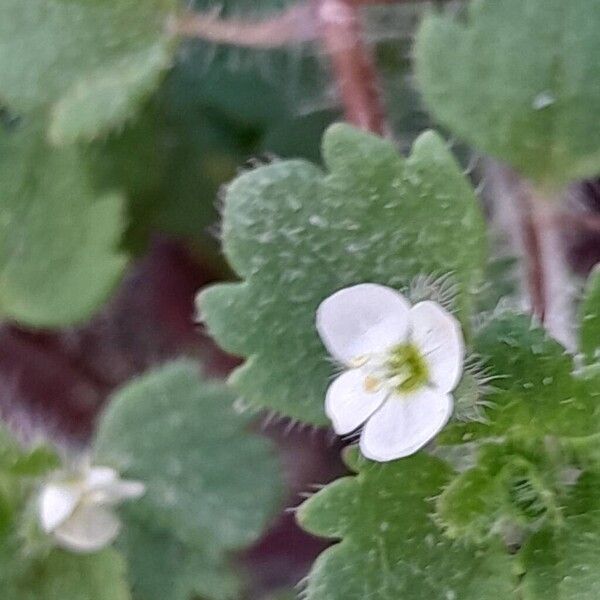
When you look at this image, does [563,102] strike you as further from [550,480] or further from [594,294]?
[550,480]

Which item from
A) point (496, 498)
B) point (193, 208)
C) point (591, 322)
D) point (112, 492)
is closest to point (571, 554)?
point (496, 498)

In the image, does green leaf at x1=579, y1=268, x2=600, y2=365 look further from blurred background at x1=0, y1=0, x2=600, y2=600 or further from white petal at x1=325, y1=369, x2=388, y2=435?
blurred background at x1=0, y1=0, x2=600, y2=600

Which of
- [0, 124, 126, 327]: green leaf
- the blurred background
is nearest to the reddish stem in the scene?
the blurred background

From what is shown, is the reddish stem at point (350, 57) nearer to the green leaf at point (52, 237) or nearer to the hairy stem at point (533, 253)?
the hairy stem at point (533, 253)

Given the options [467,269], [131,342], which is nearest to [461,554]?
[467,269]

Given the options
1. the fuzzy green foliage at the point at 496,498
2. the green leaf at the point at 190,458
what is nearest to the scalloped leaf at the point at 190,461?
the green leaf at the point at 190,458
